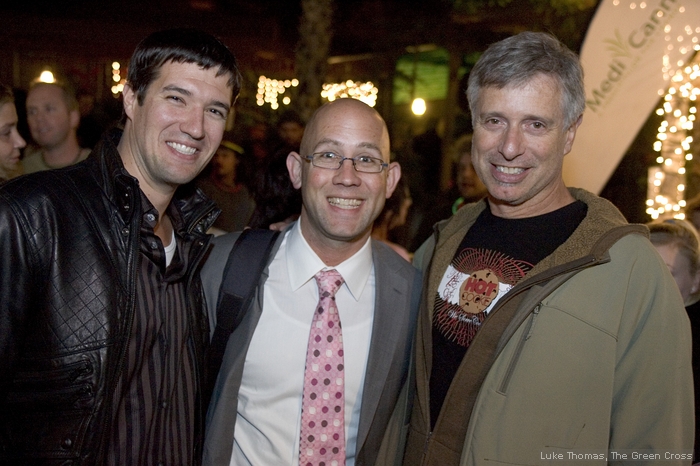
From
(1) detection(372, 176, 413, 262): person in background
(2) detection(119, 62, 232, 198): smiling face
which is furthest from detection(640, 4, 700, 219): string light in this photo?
(2) detection(119, 62, 232, 198): smiling face

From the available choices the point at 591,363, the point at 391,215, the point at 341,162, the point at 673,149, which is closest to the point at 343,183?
the point at 341,162

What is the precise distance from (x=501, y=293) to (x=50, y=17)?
1446 cm

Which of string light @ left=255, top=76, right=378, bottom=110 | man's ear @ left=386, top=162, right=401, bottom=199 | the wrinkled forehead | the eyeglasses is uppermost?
string light @ left=255, top=76, right=378, bottom=110

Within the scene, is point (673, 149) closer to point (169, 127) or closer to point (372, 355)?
point (372, 355)

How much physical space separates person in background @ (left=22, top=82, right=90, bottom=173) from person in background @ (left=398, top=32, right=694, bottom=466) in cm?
417

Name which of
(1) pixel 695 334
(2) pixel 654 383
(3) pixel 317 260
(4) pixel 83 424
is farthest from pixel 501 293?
(4) pixel 83 424

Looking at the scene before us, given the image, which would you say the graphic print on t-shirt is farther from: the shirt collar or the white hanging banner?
the white hanging banner

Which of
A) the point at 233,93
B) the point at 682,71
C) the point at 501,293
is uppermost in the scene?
the point at 682,71

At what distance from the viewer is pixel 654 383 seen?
1.96m

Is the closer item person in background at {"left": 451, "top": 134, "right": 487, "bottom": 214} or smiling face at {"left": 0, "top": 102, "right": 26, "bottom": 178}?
smiling face at {"left": 0, "top": 102, "right": 26, "bottom": 178}

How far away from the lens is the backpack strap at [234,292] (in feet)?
7.99

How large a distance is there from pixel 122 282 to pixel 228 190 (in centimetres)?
408

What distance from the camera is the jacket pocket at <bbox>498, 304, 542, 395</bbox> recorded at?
2.04 meters

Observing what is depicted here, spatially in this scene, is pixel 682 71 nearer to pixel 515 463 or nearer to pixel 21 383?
pixel 515 463
